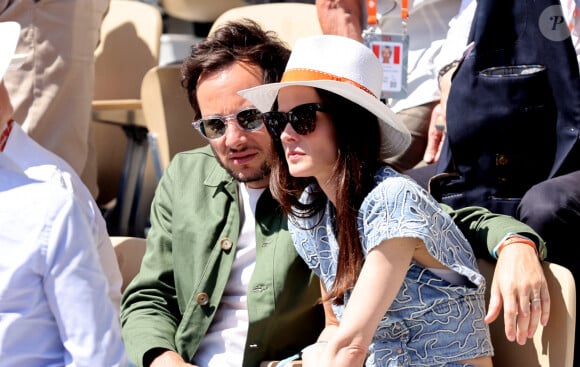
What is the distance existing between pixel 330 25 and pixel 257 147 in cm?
110

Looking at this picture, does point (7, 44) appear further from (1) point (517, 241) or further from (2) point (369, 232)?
(1) point (517, 241)

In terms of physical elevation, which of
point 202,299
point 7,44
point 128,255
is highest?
point 7,44

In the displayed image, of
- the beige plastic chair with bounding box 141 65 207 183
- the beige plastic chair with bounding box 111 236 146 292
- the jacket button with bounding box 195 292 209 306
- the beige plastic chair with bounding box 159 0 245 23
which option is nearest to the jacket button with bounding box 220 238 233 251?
the jacket button with bounding box 195 292 209 306

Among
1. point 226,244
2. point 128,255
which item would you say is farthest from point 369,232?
point 128,255

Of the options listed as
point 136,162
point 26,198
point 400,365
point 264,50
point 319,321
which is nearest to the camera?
point 26,198

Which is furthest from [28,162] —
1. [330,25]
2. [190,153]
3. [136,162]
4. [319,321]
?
[136,162]

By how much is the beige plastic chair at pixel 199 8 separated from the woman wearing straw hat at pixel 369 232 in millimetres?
3013

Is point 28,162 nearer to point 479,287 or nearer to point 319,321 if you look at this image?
point 319,321

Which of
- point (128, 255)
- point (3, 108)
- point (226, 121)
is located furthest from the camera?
point (128, 255)

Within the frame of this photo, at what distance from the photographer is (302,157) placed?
7.43 ft

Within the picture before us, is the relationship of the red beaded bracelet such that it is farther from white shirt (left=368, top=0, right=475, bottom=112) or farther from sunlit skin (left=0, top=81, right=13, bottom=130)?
white shirt (left=368, top=0, right=475, bottom=112)

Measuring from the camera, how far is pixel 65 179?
9.88ft

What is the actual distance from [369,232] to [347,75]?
1.26 ft

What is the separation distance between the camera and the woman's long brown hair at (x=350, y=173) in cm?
222
